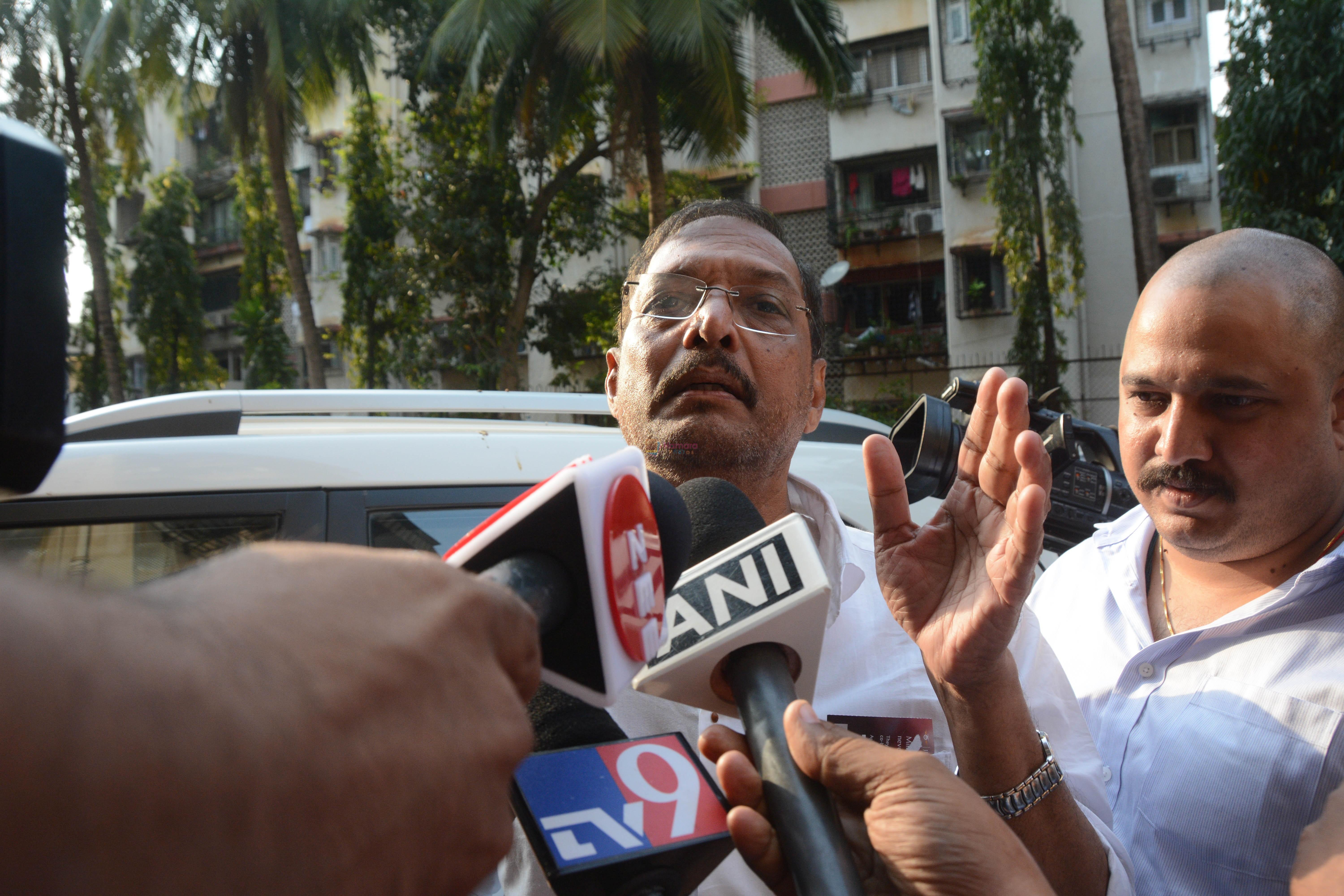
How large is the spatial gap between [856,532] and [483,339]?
13.9m

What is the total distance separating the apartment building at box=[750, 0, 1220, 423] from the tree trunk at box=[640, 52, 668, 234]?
300 inches

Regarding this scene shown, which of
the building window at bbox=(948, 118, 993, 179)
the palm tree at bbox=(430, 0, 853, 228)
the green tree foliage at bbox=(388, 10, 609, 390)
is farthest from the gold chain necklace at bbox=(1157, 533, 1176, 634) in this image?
the building window at bbox=(948, 118, 993, 179)

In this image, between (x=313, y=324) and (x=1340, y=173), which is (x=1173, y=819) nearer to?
(x=1340, y=173)

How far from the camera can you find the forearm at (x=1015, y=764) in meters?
1.45

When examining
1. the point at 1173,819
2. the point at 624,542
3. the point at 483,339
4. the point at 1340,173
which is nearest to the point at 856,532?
the point at 1173,819

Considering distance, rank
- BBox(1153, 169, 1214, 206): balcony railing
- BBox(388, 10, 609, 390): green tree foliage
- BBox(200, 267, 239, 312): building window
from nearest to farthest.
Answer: BBox(388, 10, 609, 390): green tree foliage
BBox(1153, 169, 1214, 206): balcony railing
BBox(200, 267, 239, 312): building window

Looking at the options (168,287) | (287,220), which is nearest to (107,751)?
(287,220)

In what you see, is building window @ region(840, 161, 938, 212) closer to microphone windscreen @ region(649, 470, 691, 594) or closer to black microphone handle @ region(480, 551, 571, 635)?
microphone windscreen @ region(649, 470, 691, 594)

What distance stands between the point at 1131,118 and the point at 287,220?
11.4 m

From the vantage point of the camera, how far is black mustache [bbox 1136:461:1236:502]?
2037 mm

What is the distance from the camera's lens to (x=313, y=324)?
15.3 metres

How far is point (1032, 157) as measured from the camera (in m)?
14.7

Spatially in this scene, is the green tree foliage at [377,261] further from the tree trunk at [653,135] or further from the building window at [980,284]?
the building window at [980,284]

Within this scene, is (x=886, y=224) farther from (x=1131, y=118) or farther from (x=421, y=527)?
(x=421, y=527)
